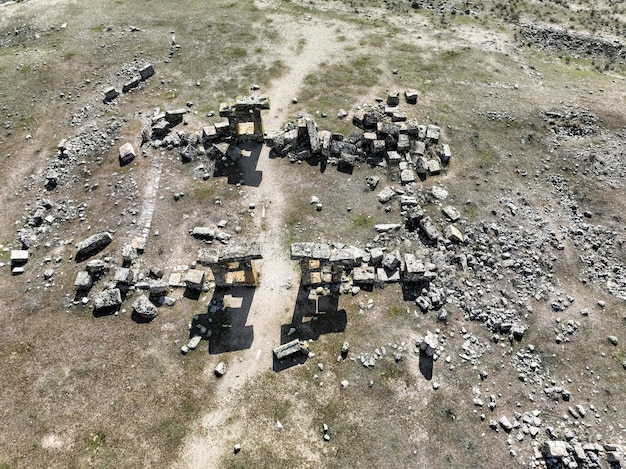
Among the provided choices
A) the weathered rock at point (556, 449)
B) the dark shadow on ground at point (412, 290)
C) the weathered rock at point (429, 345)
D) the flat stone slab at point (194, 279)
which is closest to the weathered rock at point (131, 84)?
the flat stone slab at point (194, 279)

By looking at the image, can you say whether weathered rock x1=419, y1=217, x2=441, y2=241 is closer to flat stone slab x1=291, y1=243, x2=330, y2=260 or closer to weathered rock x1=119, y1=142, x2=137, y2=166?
flat stone slab x1=291, y1=243, x2=330, y2=260

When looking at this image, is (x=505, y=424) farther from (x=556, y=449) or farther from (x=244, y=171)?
(x=244, y=171)

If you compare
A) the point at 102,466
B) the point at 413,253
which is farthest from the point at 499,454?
the point at 102,466

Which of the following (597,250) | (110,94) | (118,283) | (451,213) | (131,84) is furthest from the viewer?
(131,84)

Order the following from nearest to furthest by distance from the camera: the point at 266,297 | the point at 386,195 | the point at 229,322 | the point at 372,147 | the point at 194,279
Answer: the point at 229,322, the point at 194,279, the point at 266,297, the point at 386,195, the point at 372,147

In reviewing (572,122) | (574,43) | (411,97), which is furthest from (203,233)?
(574,43)

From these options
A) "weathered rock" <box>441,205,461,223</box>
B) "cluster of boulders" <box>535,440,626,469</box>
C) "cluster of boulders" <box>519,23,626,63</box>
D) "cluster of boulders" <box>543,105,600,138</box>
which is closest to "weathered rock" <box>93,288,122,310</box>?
"weathered rock" <box>441,205,461,223</box>

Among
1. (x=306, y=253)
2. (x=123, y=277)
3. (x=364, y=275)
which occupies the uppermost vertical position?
(x=306, y=253)
